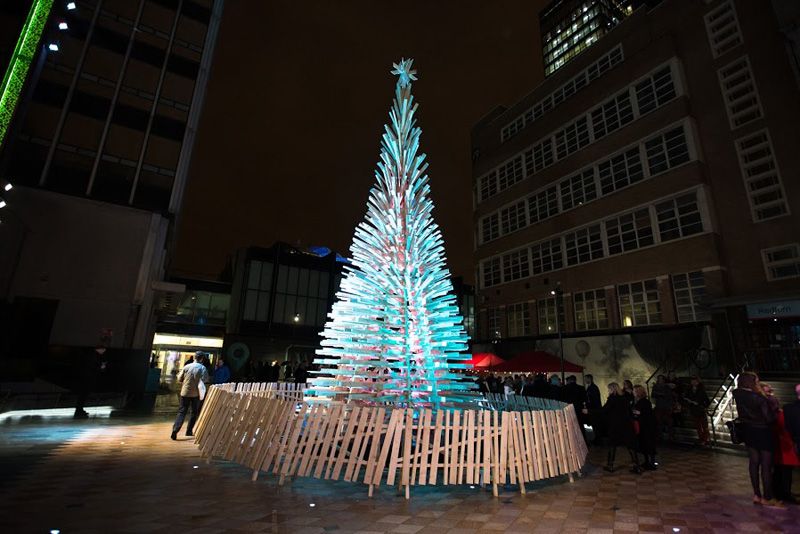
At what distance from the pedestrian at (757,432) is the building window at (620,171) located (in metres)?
18.9

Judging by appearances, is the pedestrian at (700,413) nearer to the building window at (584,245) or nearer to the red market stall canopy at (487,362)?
the red market stall canopy at (487,362)

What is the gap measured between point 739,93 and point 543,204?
11013mm

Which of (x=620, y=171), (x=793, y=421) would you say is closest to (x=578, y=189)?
(x=620, y=171)

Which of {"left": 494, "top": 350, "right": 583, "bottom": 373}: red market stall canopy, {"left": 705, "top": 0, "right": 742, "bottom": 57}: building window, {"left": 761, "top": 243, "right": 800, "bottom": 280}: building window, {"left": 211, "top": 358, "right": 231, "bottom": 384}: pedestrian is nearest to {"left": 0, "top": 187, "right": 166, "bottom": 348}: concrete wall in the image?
{"left": 211, "top": 358, "right": 231, "bottom": 384}: pedestrian

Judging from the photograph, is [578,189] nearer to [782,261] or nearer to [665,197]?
[665,197]

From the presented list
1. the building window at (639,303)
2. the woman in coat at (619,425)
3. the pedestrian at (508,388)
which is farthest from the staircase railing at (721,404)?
the building window at (639,303)

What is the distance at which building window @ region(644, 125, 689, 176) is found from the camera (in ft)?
65.4

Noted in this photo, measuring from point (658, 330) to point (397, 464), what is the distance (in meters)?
17.8

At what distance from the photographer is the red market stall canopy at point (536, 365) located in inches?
585

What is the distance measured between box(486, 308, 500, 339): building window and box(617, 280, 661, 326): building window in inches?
349

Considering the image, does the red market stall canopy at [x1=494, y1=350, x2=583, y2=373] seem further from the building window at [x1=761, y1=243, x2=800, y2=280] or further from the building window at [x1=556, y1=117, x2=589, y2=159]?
the building window at [x1=556, y1=117, x2=589, y2=159]

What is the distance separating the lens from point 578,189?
81.1 ft

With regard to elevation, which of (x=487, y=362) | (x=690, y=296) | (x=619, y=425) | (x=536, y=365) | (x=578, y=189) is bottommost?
(x=619, y=425)

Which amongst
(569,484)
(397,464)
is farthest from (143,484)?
(569,484)
